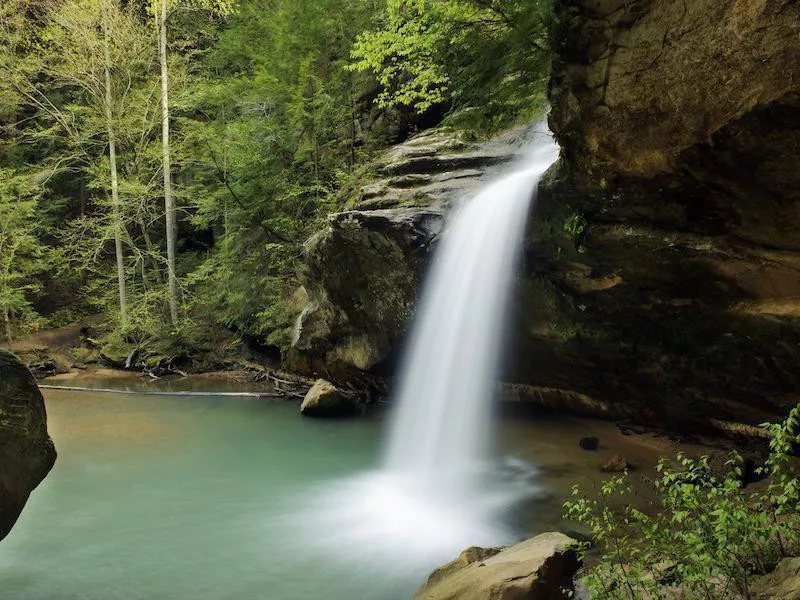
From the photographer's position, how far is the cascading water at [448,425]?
649cm

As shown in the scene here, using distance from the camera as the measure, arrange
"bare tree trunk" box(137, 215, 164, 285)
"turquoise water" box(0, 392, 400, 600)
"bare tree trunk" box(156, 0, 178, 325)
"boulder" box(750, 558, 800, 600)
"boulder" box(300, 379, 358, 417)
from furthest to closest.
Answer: "bare tree trunk" box(137, 215, 164, 285) < "bare tree trunk" box(156, 0, 178, 325) < "boulder" box(300, 379, 358, 417) < "turquoise water" box(0, 392, 400, 600) < "boulder" box(750, 558, 800, 600)

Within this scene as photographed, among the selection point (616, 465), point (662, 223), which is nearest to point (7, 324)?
point (616, 465)

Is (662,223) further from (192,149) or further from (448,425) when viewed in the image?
(192,149)

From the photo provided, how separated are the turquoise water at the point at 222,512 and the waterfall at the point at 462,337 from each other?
0.77 meters

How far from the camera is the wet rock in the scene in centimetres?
774

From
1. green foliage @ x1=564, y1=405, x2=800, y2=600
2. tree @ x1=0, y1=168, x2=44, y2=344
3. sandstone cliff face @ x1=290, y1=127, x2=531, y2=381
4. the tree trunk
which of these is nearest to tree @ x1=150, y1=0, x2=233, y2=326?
the tree trunk

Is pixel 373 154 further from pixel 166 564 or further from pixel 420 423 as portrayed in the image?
pixel 166 564

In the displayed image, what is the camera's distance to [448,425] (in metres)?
9.88

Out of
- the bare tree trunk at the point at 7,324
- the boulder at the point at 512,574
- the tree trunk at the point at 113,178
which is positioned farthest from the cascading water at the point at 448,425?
the bare tree trunk at the point at 7,324

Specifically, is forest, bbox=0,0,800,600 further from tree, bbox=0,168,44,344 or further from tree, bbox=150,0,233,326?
tree, bbox=150,0,233,326

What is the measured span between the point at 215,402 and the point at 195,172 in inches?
383

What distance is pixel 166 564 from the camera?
228 inches

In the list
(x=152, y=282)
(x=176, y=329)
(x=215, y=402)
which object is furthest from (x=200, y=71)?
(x=215, y=402)

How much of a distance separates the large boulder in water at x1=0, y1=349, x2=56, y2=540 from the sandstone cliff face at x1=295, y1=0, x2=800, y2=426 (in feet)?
19.7
